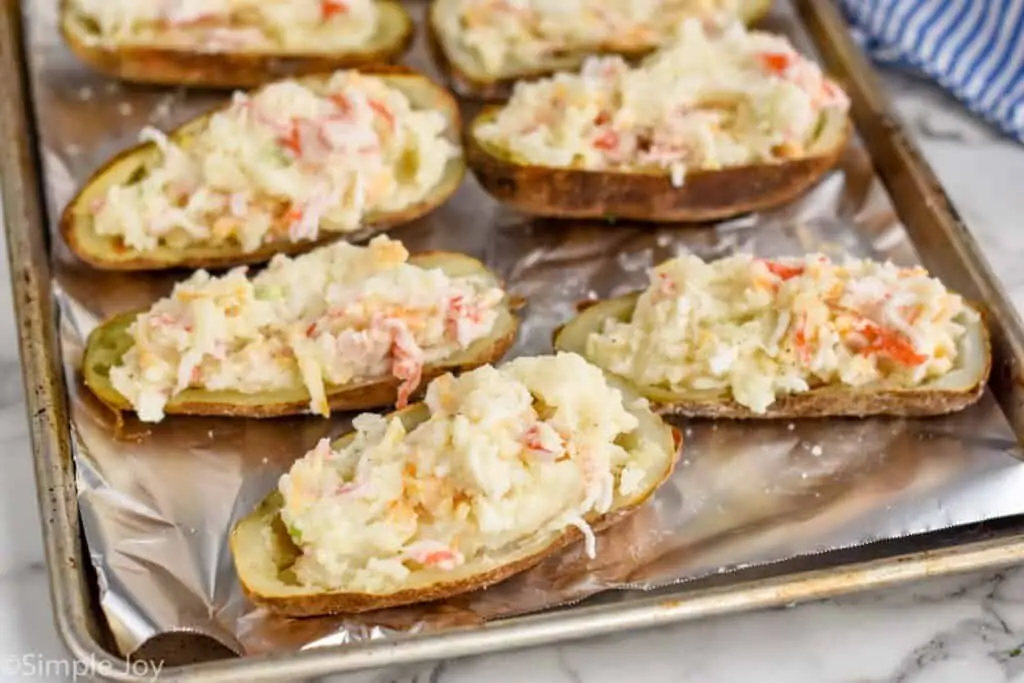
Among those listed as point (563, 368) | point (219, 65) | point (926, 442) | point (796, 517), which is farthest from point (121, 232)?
point (926, 442)

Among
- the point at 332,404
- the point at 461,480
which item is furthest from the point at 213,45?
the point at 461,480

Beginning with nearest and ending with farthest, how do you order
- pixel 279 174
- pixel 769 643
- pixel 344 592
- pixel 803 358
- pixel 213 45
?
pixel 344 592 → pixel 769 643 → pixel 803 358 → pixel 279 174 → pixel 213 45

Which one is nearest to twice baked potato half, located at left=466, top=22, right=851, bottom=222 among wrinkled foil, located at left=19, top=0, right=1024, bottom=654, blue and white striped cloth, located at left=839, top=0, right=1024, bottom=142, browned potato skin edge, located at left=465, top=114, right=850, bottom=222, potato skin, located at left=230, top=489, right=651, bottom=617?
browned potato skin edge, located at left=465, top=114, right=850, bottom=222

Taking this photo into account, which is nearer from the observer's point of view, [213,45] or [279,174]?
[279,174]

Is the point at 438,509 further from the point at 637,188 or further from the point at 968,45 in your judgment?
the point at 968,45

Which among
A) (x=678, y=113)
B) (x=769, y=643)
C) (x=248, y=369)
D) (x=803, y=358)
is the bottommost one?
(x=769, y=643)

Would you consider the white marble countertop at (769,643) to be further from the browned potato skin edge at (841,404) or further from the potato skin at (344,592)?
the browned potato skin edge at (841,404)
